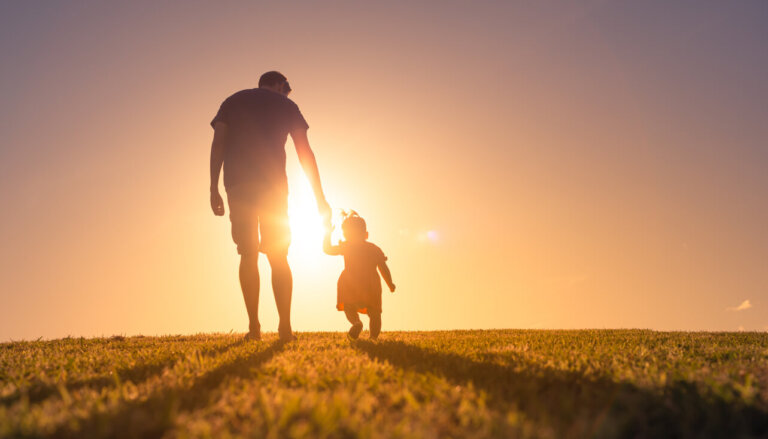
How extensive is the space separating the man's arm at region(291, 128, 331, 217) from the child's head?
3.16ft

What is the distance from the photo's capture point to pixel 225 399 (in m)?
2.57

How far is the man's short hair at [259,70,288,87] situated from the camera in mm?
6828

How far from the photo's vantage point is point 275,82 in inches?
271

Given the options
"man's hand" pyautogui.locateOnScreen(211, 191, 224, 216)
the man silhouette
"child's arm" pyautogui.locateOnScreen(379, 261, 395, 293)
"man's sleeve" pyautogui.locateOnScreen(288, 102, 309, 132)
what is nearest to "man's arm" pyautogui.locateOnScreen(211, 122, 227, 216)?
the man silhouette

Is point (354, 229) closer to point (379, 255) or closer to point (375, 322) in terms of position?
point (379, 255)

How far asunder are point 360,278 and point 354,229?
0.78 metres

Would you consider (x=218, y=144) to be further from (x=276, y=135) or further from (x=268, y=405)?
(x=268, y=405)

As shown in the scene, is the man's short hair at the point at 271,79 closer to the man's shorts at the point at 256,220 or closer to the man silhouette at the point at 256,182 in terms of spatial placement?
the man silhouette at the point at 256,182

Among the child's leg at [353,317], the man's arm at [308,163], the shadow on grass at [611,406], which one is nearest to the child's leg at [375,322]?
the child's leg at [353,317]

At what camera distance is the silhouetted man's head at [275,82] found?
22.4 ft

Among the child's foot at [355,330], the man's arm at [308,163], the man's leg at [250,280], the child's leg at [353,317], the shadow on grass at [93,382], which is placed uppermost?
the man's arm at [308,163]

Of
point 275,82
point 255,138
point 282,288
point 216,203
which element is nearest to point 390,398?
point 282,288

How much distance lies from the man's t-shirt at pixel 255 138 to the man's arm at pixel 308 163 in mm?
231

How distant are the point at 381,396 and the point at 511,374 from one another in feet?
3.93
